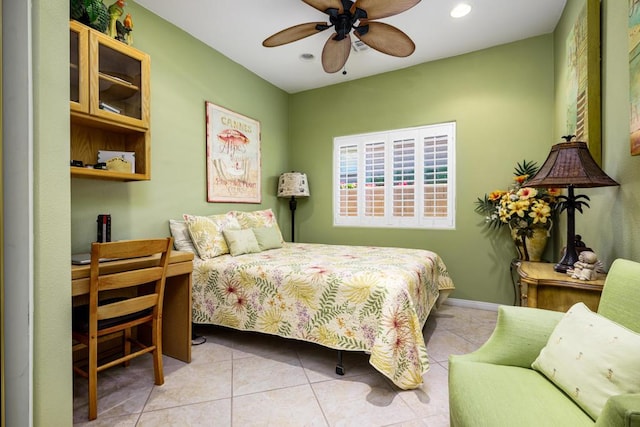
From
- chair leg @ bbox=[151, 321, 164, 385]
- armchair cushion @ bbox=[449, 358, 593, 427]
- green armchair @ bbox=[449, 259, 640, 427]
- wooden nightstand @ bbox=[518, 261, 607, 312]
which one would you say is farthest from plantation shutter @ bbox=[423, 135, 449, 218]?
chair leg @ bbox=[151, 321, 164, 385]

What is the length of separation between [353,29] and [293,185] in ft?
6.91

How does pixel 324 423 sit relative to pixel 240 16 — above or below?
below

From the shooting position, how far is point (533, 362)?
1229mm

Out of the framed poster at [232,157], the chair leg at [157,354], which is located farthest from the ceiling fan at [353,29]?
the chair leg at [157,354]

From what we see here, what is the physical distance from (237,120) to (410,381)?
3238mm

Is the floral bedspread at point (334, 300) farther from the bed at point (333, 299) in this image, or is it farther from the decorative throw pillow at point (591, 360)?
the decorative throw pillow at point (591, 360)

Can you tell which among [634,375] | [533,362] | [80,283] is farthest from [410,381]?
[80,283]

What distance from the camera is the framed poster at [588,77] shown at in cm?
186

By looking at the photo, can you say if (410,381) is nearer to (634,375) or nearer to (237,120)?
(634,375)

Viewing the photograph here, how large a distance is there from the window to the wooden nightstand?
191 centimetres

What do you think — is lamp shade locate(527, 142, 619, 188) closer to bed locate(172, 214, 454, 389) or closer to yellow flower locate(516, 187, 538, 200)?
bed locate(172, 214, 454, 389)

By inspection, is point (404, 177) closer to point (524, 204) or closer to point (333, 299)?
point (524, 204)

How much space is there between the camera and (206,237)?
2721 millimetres

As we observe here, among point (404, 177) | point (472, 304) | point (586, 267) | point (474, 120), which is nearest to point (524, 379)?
point (586, 267)
